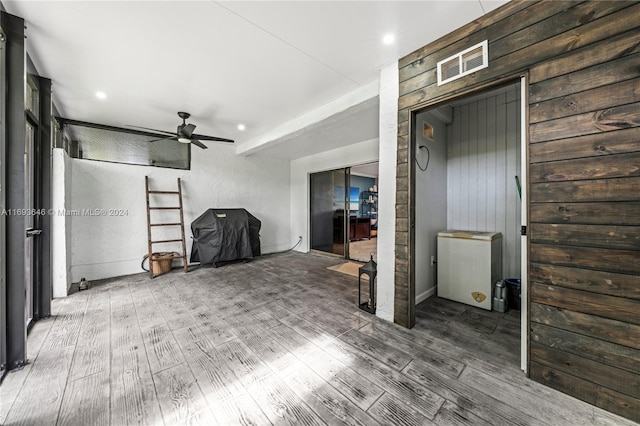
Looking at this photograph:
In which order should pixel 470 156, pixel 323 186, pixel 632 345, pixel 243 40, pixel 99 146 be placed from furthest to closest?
pixel 323 186
pixel 99 146
pixel 470 156
pixel 243 40
pixel 632 345

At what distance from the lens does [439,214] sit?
3.15m

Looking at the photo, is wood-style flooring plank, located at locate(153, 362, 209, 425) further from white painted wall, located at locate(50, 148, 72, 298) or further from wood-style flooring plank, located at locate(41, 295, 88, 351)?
white painted wall, located at locate(50, 148, 72, 298)

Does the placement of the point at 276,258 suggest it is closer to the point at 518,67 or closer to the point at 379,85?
the point at 379,85

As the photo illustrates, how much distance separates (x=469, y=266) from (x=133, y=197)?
5309 mm

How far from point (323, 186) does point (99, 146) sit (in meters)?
4.30

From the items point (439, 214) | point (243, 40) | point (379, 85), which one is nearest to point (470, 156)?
point (439, 214)

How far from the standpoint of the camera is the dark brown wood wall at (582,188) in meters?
1.23

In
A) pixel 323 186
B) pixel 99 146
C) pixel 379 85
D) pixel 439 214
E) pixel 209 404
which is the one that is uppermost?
pixel 379 85

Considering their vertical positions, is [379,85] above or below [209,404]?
above

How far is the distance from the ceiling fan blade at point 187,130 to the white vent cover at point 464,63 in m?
3.24

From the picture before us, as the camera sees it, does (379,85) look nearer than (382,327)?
No

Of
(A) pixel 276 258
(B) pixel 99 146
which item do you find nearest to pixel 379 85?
(A) pixel 276 258

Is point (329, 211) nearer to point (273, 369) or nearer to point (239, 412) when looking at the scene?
point (273, 369)

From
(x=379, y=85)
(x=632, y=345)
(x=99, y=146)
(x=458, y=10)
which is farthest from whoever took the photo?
(x=99, y=146)
